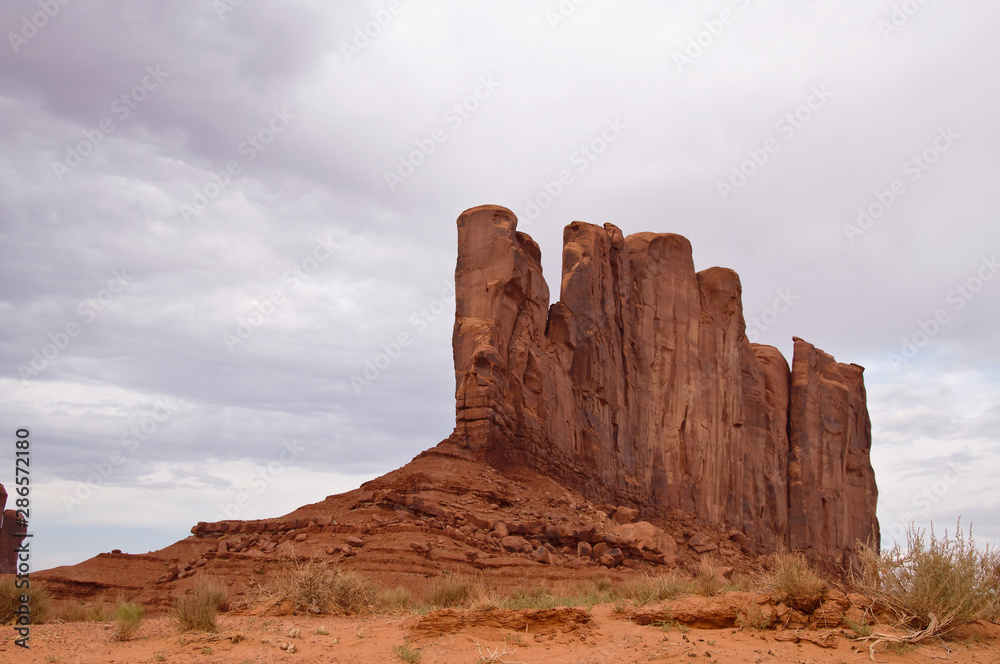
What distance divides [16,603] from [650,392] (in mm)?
26813

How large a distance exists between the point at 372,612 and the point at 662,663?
231 inches

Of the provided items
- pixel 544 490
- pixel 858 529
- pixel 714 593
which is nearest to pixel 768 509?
pixel 858 529

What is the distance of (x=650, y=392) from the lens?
3644cm

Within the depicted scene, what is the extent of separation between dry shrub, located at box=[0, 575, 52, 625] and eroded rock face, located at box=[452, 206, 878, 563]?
12.8 m

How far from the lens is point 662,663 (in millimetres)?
9430

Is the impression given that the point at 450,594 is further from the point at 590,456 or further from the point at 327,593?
the point at 590,456

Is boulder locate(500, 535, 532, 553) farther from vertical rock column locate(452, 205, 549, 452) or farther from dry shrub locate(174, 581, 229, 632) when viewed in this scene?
dry shrub locate(174, 581, 229, 632)

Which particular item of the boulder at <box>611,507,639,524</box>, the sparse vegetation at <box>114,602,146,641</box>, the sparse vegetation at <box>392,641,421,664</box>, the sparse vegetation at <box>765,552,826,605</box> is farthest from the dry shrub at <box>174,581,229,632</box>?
the boulder at <box>611,507,639,524</box>

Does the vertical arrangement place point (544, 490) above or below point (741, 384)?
below

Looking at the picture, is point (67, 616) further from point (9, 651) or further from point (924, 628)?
point (924, 628)

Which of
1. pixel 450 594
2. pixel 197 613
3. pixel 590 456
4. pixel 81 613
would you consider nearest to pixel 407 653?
pixel 197 613

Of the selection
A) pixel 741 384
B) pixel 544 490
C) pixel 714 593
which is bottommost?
pixel 714 593

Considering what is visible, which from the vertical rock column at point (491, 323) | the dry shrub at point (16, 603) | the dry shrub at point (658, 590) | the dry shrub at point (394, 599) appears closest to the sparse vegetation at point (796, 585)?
the dry shrub at point (658, 590)

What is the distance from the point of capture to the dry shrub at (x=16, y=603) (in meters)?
13.7
